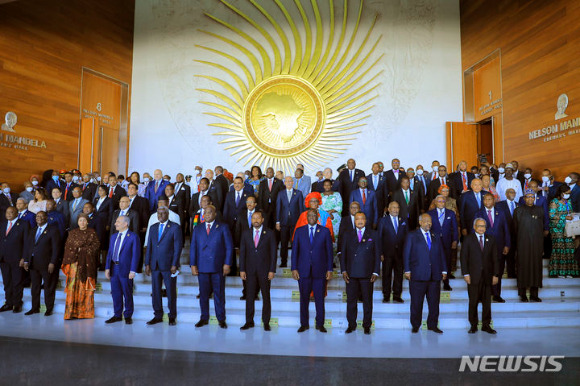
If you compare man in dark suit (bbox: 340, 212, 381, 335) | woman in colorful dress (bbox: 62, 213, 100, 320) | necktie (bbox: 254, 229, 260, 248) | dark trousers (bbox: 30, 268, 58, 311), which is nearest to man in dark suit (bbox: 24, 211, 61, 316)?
dark trousers (bbox: 30, 268, 58, 311)

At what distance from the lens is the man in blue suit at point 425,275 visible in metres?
5.21

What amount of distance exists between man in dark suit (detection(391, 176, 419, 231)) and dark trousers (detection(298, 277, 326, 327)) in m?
2.22

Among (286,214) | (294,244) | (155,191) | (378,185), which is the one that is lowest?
(294,244)

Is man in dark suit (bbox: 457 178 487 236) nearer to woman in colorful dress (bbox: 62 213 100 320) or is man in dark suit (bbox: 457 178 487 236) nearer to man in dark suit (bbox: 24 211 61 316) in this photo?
woman in colorful dress (bbox: 62 213 100 320)

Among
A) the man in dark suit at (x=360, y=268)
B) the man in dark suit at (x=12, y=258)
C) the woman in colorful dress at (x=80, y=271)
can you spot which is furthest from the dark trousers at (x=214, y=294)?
the man in dark suit at (x=12, y=258)

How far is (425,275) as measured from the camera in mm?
5191

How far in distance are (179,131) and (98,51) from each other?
281cm

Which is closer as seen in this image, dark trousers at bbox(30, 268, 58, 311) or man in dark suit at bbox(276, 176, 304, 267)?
dark trousers at bbox(30, 268, 58, 311)

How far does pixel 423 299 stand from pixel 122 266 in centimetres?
348

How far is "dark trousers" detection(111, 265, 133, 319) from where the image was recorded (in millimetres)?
5664

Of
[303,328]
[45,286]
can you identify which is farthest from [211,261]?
[45,286]

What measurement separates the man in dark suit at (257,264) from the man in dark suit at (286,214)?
1378 mm

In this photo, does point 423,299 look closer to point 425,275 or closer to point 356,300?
point 425,275

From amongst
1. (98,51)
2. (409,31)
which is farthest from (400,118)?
(98,51)
